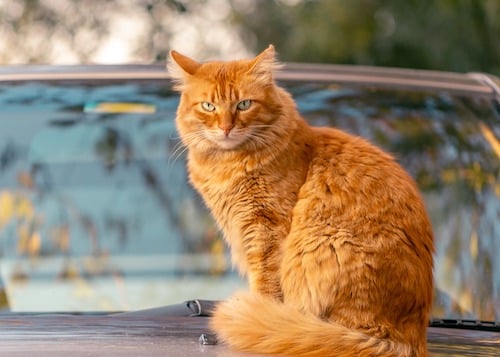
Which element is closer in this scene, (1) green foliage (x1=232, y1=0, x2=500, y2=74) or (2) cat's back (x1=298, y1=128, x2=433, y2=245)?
(2) cat's back (x1=298, y1=128, x2=433, y2=245)

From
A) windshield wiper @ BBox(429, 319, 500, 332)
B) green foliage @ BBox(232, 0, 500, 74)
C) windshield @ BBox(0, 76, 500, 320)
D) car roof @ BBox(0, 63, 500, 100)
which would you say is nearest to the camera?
windshield wiper @ BBox(429, 319, 500, 332)

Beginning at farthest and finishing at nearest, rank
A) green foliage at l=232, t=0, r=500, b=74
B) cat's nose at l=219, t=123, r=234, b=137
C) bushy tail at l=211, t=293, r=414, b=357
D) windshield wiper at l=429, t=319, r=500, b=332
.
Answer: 1. green foliage at l=232, t=0, r=500, b=74
2. cat's nose at l=219, t=123, r=234, b=137
3. windshield wiper at l=429, t=319, r=500, b=332
4. bushy tail at l=211, t=293, r=414, b=357

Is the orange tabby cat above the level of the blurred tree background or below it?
below

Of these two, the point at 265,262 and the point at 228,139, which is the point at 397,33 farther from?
the point at 265,262

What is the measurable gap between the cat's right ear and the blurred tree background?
7.67 m

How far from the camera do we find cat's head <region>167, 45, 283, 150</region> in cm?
364

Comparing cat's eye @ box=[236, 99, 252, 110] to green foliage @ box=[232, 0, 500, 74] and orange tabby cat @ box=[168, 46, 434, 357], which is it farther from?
green foliage @ box=[232, 0, 500, 74]

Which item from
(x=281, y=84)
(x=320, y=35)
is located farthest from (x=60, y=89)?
(x=320, y=35)

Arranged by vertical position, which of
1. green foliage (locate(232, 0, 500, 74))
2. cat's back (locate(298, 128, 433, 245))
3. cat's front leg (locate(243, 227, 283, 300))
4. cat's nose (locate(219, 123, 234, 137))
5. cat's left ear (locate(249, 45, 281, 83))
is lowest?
cat's front leg (locate(243, 227, 283, 300))

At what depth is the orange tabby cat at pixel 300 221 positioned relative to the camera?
2982 mm

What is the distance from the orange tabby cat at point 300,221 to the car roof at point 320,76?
11.1 inches

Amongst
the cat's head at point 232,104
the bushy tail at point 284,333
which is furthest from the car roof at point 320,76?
the bushy tail at point 284,333

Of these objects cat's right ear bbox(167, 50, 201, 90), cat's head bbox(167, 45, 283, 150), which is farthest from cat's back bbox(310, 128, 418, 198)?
cat's right ear bbox(167, 50, 201, 90)

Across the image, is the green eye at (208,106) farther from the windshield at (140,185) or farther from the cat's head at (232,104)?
the windshield at (140,185)
